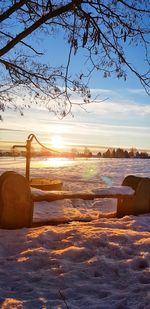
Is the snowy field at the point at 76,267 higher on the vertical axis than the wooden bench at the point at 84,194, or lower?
lower

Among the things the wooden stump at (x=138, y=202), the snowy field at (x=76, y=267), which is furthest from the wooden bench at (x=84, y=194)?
the snowy field at (x=76, y=267)

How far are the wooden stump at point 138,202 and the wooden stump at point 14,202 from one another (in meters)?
2.19

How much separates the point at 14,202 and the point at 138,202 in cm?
285

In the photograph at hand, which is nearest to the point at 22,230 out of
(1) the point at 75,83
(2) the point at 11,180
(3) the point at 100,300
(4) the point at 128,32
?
Answer: (2) the point at 11,180

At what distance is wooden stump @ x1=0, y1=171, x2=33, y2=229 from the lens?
6.49 m

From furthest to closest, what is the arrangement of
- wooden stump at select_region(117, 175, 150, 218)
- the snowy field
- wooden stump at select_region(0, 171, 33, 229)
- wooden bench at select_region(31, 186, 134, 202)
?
1. wooden stump at select_region(117, 175, 150, 218)
2. wooden bench at select_region(31, 186, 134, 202)
3. wooden stump at select_region(0, 171, 33, 229)
4. the snowy field

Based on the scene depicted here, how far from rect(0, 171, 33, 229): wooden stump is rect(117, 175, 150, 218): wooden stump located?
7.18 ft

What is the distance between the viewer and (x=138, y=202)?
8.16m

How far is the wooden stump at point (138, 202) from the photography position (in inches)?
316

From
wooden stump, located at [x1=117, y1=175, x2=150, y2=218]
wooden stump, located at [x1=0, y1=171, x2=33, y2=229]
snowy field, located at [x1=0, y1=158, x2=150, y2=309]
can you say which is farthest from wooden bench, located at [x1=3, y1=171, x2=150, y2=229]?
wooden stump, located at [x1=117, y1=175, x2=150, y2=218]

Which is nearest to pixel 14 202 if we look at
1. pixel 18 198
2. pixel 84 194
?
pixel 18 198

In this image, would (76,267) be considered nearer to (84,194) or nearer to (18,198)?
(18,198)

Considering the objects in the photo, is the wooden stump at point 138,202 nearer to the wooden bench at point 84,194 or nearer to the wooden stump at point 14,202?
the wooden bench at point 84,194

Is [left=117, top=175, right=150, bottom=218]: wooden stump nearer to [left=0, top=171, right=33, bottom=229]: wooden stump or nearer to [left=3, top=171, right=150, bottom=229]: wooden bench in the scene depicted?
[left=3, top=171, right=150, bottom=229]: wooden bench
